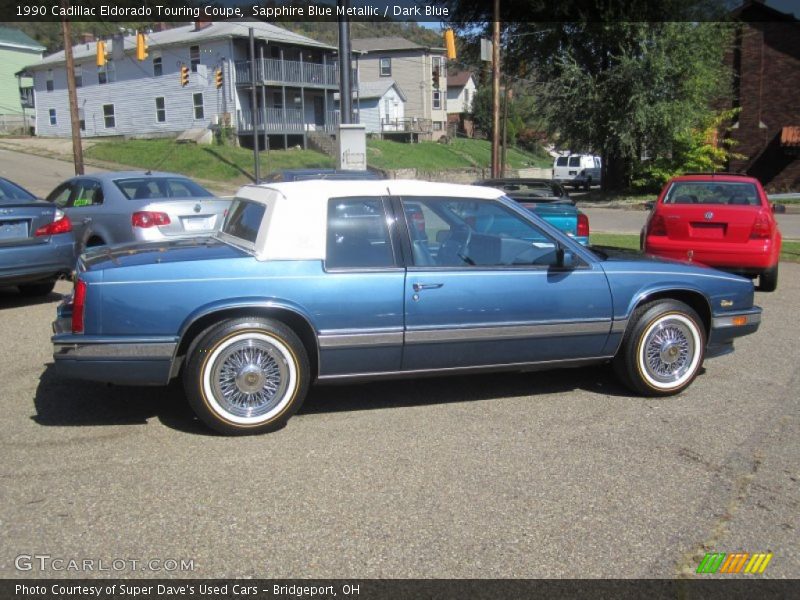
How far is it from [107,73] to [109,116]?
2.56 meters

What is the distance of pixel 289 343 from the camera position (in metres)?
4.85

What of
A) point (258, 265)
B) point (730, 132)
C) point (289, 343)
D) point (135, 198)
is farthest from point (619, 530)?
point (730, 132)

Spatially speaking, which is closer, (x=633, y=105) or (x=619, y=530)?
(x=619, y=530)

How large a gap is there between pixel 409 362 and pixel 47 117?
5228 cm

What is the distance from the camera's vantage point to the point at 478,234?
541 centimetres

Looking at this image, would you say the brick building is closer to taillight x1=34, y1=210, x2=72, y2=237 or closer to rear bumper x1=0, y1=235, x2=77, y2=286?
taillight x1=34, y1=210, x2=72, y2=237

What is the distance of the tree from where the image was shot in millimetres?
30000

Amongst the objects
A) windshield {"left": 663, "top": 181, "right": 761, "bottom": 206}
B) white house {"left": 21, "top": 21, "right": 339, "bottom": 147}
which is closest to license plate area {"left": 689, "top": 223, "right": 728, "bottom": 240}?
windshield {"left": 663, "top": 181, "right": 761, "bottom": 206}

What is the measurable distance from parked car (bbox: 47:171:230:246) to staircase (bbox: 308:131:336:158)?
1311 inches

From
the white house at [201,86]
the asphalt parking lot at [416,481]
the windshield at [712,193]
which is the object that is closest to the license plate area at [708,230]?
the windshield at [712,193]

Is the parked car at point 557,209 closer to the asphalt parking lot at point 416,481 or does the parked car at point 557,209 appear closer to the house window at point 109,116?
the asphalt parking lot at point 416,481

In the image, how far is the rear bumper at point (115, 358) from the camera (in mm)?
4637

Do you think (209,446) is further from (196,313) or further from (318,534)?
(318,534)

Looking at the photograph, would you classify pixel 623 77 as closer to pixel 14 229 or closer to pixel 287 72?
pixel 287 72
